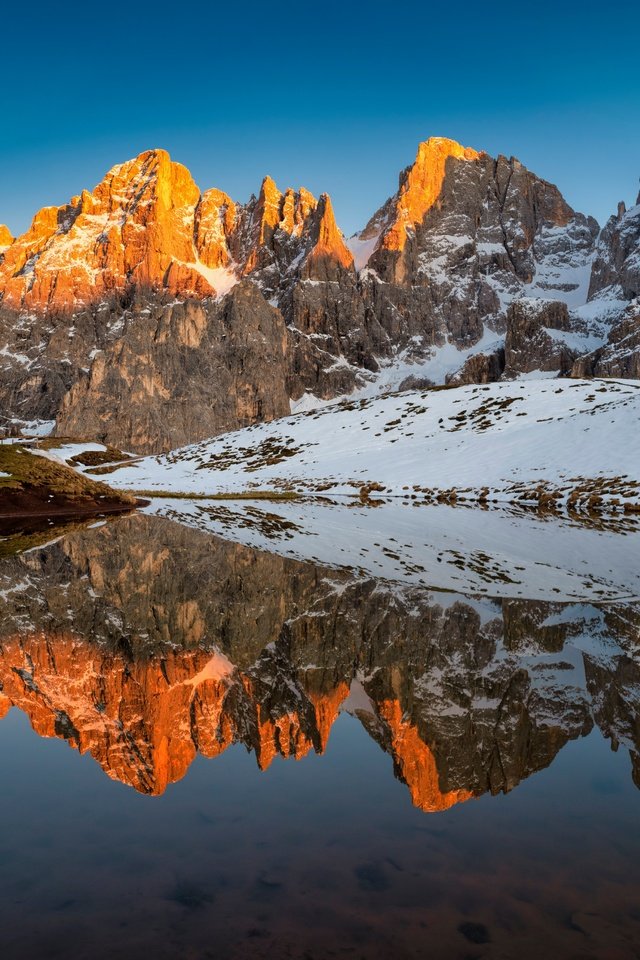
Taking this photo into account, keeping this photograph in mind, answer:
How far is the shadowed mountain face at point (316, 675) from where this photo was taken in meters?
7.00

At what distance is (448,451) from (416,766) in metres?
62.2

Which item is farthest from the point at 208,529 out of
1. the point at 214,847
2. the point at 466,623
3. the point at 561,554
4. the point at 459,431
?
the point at 459,431

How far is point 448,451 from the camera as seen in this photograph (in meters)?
67.6

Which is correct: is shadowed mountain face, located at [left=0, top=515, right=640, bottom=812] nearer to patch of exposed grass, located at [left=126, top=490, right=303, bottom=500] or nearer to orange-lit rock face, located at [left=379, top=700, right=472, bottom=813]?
orange-lit rock face, located at [left=379, top=700, right=472, bottom=813]

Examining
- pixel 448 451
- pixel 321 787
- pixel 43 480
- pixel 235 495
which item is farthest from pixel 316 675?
pixel 448 451

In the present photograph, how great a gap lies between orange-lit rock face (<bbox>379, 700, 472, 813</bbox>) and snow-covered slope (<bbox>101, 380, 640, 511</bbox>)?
3736 cm

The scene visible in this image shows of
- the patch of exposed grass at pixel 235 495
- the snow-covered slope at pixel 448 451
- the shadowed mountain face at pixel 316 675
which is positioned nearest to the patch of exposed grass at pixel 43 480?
the patch of exposed grass at pixel 235 495

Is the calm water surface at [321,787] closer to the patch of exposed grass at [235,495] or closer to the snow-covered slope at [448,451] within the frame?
the snow-covered slope at [448,451]

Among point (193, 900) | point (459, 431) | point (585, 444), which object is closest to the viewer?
point (193, 900)

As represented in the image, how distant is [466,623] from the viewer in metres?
12.3

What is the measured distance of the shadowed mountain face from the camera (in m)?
7.00

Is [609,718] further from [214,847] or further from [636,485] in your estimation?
[636,485]

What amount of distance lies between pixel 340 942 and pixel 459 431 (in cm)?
7209

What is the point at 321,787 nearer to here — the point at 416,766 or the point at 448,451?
the point at 416,766
